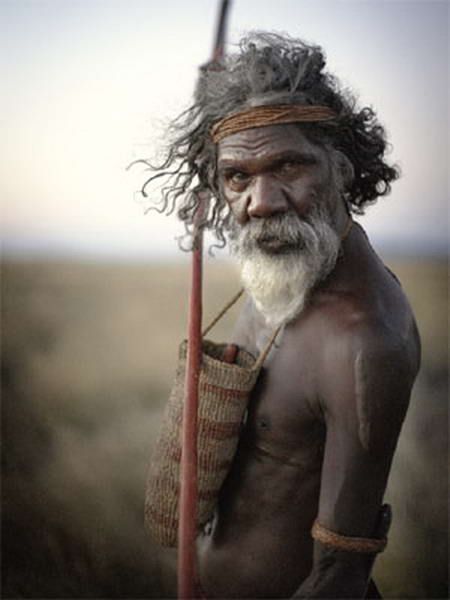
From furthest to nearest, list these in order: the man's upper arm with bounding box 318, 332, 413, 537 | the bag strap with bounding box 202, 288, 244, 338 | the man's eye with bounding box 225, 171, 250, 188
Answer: the bag strap with bounding box 202, 288, 244, 338, the man's eye with bounding box 225, 171, 250, 188, the man's upper arm with bounding box 318, 332, 413, 537

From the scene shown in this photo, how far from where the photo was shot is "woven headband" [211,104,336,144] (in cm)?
136

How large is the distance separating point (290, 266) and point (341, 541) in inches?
21.1

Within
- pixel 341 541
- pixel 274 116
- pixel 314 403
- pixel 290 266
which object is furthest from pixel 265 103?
pixel 341 541

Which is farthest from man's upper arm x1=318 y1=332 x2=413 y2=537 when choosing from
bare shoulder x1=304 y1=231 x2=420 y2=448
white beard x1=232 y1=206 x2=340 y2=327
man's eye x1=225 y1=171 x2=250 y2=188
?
man's eye x1=225 y1=171 x2=250 y2=188

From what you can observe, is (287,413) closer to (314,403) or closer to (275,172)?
(314,403)

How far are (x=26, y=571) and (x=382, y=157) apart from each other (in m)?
2.37

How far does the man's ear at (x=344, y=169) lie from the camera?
1482mm

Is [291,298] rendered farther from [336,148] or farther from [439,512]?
[439,512]

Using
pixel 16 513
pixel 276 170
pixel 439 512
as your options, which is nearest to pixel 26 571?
pixel 16 513

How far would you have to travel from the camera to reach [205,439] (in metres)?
1.48

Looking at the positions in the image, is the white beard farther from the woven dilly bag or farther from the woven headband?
the woven headband

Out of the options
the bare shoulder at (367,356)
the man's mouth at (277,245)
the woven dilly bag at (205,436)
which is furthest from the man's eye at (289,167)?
the woven dilly bag at (205,436)

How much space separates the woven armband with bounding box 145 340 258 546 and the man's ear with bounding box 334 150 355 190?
0.44 m

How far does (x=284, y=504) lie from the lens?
1.52m
